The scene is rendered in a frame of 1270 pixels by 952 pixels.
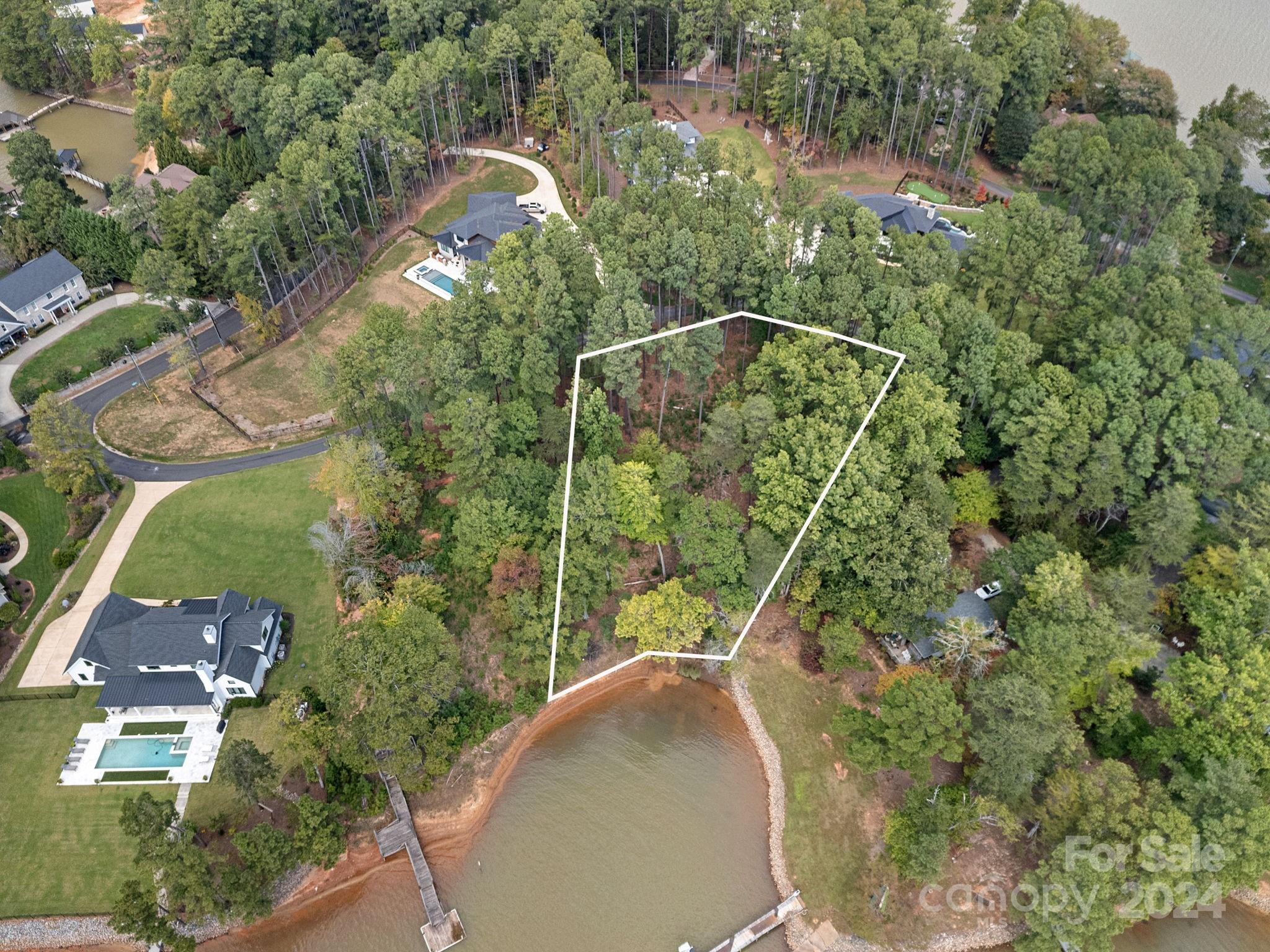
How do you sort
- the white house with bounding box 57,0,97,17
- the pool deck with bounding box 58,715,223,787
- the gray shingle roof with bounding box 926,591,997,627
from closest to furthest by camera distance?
the pool deck with bounding box 58,715,223,787 < the gray shingle roof with bounding box 926,591,997,627 < the white house with bounding box 57,0,97,17

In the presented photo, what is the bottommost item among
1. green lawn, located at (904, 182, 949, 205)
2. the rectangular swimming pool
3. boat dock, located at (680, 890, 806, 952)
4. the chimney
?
boat dock, located at (680, 890, 806, 952)

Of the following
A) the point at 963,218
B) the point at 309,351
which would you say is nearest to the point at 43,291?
the point at 309,351

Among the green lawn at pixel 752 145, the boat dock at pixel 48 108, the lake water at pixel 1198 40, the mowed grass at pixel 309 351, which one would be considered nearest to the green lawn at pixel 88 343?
the mowed grass at pixel 309 351

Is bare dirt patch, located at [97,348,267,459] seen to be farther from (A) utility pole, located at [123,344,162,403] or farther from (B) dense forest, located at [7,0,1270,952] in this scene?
(B) dense forest, located at [7,0,1270,952]

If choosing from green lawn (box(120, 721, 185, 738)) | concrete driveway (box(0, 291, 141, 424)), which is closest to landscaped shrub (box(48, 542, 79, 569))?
green lawn (box(120, 721, 185, 738))

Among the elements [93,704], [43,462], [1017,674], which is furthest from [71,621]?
[1017,674]

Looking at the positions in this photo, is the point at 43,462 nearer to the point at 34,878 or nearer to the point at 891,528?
the point at 34,878
